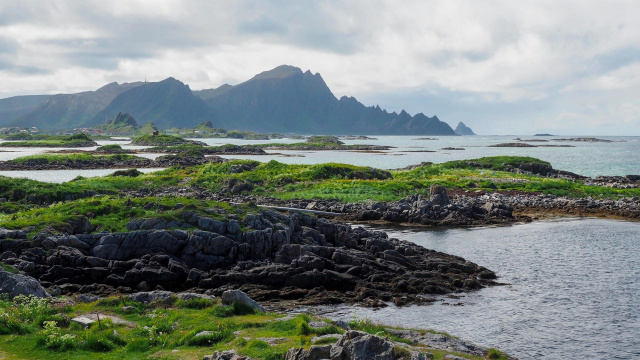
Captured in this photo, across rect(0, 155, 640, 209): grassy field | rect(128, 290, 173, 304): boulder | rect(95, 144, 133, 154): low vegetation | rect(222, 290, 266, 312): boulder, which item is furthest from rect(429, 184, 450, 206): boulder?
rect(95, 144, 133, 154): low vegetation

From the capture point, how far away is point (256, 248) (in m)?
33.2

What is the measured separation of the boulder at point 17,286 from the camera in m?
22.6

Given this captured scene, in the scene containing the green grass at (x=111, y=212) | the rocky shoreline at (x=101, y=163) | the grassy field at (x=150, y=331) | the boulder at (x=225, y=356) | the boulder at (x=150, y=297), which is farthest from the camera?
the rocky shoreline at (x=101, y=163)

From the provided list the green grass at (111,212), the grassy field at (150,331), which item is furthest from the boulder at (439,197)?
the grassy field at (150,331)

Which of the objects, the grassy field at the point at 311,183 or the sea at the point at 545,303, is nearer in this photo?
the sea at the point at 545,303

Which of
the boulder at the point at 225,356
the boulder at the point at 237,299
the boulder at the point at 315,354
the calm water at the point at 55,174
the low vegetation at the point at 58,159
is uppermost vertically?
the boulder at the point at 315,354

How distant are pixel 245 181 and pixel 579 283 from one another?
55.6 m

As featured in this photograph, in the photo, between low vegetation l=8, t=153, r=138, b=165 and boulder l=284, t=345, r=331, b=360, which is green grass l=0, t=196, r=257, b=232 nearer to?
boulder l=284, t=345, r=331, b=360

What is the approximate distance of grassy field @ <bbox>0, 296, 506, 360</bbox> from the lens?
16.7m

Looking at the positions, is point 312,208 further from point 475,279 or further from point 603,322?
point 603,322

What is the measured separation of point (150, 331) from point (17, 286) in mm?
8893

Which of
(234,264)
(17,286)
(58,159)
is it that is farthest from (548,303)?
(58,159)

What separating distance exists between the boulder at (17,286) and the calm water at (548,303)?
14.3 m

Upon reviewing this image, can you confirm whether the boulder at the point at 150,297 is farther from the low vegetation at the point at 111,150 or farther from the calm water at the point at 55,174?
the low vegetation at the point at 111,150
